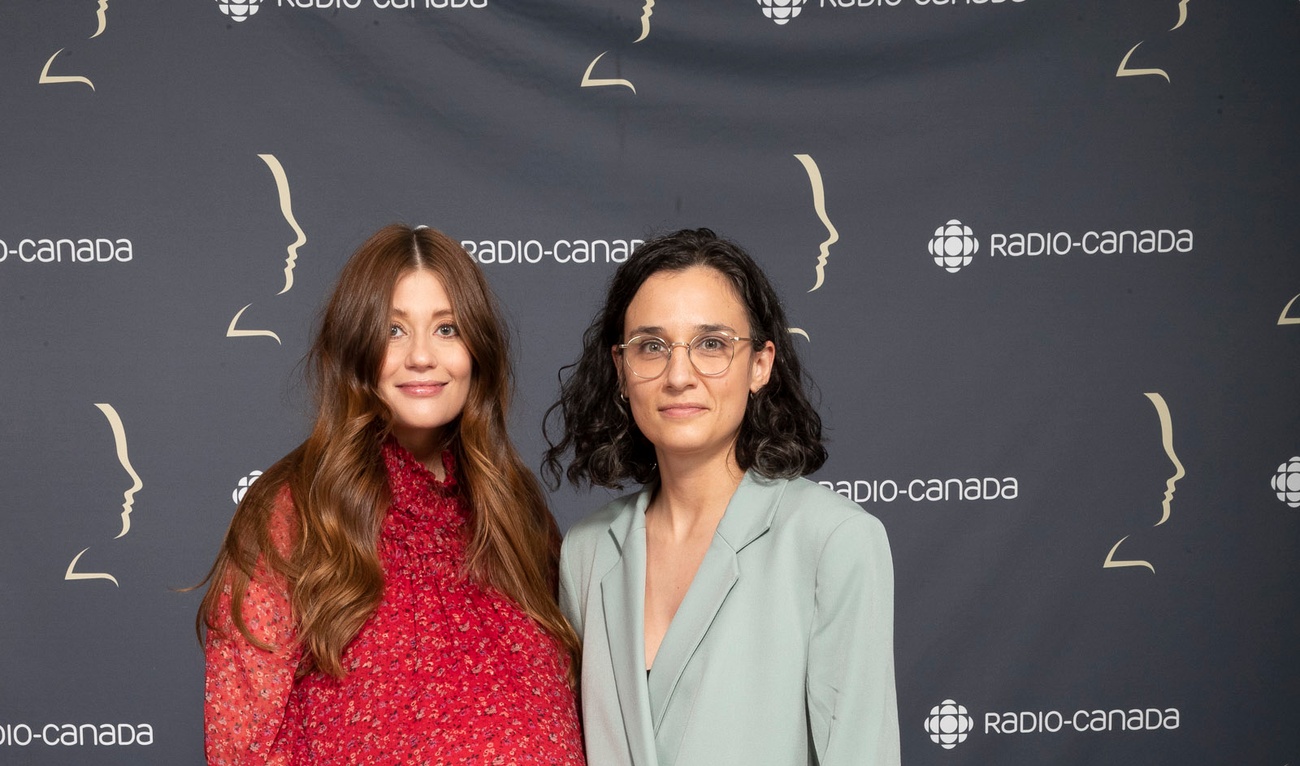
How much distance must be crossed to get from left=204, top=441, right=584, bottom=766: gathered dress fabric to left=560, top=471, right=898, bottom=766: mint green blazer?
5.1 inches

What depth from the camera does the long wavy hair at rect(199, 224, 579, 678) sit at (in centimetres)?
175

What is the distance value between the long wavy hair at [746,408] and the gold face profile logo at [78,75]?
6.15 ft

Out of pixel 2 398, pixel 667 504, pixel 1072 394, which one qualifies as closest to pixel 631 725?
pixel 667 504

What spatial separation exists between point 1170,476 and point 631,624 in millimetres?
2010

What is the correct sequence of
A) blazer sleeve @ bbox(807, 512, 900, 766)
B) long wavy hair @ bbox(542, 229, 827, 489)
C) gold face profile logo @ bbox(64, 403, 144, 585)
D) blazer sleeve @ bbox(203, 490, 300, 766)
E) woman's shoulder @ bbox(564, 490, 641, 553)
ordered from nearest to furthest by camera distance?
blazer sleeve @ bbox(807, 512, 900, 766), blazer sleeve @ bbox(203, 490, 300, 766), long wavy hair @ bbox(542, 229, 827, 489), woman's shoulder @ bbox(564, 490, 641, 553), gold face profile logo @ bbox(64, 403, 144, 585)

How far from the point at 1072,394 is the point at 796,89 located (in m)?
1.11

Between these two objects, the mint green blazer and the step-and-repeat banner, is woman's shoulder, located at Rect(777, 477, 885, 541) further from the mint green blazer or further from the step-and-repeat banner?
the step-and-repeat banner

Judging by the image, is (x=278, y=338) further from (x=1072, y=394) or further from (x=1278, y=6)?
(x=1278, y=6)

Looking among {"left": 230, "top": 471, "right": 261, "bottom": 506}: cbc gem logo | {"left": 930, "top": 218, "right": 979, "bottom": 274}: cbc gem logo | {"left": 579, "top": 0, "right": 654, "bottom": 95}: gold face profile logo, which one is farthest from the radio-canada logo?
{"left": 230, "top": 471, "right": 261, "bottom": 506}: cbc gem logo

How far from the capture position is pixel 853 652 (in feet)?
5.19

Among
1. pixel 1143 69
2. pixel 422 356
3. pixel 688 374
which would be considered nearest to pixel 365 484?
pixel 422 356

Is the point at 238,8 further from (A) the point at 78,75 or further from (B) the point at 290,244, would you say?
(B) the point at 290,244

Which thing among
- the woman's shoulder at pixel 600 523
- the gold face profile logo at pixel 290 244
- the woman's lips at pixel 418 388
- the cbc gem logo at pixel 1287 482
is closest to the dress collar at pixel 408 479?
the woman's lips at pixel 418 388

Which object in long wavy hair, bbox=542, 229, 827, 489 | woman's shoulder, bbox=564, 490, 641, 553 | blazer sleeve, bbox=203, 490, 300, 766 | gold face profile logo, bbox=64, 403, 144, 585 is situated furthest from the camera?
gold face profile logo, bbox=64, 403, 144, 585
